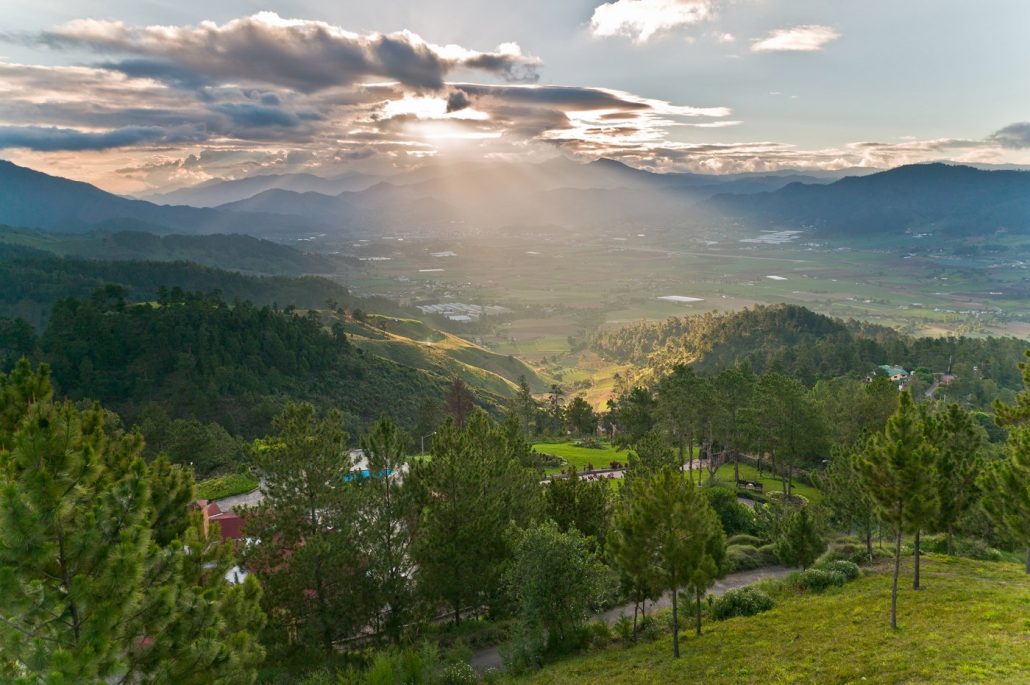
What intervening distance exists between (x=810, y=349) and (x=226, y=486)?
402ft

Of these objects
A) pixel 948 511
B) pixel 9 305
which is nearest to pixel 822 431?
pixel 948 511

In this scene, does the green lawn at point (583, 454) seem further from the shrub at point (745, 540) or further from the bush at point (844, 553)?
the bush at point (844, 553)

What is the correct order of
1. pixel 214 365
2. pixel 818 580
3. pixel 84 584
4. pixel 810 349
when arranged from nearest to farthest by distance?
pixel 84 584, pixel 818 580, pixel 214 365, pixel 810 349

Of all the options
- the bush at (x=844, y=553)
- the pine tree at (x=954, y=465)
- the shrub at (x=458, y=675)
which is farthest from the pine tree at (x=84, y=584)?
the bush at (x=844, y=553)

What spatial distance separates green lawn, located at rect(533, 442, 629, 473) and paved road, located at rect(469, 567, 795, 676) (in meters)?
26.3

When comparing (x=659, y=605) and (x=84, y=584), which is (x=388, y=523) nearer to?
(x=659, y=605)

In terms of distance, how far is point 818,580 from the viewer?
2430 cm

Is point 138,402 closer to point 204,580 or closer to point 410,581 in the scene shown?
point 410,581

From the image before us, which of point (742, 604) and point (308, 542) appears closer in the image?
point (308, 542)

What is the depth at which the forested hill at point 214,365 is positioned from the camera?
9188 cm

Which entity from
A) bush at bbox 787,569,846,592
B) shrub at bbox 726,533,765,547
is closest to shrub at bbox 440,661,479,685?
bush at bbox 787,569,846,592

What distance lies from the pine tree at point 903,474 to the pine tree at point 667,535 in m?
5.05

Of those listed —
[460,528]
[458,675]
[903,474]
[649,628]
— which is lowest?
[649,628]

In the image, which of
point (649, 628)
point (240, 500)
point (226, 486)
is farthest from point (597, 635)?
point (226, 486)
